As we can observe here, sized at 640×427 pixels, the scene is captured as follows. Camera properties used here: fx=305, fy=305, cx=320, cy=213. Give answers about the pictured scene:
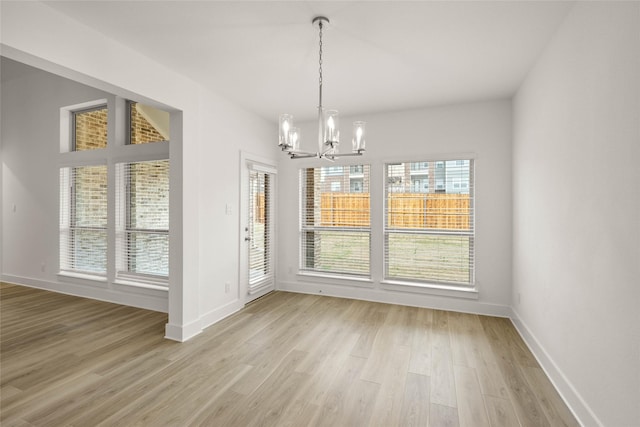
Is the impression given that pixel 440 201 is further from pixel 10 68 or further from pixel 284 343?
pixel 10 68

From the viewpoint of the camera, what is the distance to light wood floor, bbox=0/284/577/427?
6.77 ft

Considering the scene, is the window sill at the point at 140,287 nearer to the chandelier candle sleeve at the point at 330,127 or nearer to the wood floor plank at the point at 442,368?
the chandelier candle sleeve at the point at 330,127

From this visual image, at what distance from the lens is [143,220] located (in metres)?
4.30

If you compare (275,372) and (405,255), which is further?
(405,255)

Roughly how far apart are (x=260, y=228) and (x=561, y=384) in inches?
150

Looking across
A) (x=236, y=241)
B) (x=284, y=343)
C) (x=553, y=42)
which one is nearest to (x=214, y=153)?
(x=236, y=241)

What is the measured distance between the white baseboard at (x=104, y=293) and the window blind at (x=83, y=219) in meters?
0.25

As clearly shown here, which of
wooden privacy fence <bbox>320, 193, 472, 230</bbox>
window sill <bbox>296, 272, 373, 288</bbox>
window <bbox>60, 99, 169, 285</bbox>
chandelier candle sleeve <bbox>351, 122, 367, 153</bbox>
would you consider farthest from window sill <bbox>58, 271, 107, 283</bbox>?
chandelier candle sleeve <bbox>351, 122, 367, 153</bbox>

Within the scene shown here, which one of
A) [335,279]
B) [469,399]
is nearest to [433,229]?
[335,279]

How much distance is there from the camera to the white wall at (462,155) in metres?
3.96

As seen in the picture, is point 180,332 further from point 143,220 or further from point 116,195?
point 116,195

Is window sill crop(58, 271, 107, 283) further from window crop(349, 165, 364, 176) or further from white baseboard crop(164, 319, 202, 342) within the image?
window crop(349, 165, 364, 176)

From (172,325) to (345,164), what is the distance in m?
3.15

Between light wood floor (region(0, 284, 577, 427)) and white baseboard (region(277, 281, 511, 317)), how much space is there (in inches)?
8.0
